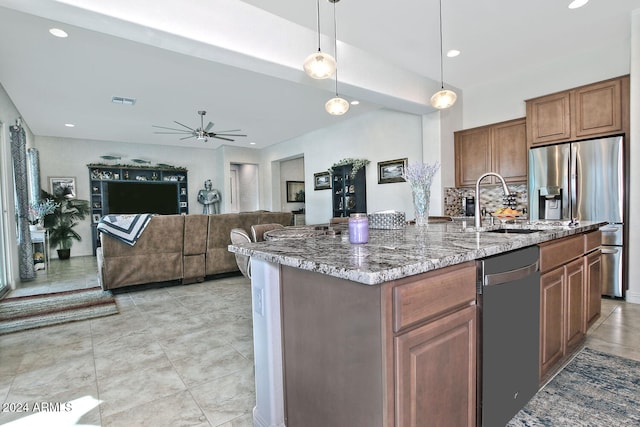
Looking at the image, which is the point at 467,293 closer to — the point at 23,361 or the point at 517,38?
the point at 23,361

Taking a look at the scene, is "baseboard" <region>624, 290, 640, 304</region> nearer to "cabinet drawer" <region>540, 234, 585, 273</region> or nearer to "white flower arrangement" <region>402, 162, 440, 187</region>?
"cabinet drawer" <region>540, 234, 585, 273</region>

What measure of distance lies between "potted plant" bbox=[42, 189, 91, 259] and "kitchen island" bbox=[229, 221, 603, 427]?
7.56m

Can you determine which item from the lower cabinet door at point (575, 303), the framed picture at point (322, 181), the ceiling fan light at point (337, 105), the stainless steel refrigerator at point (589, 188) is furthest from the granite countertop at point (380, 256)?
the framed picture at point (322, 181)

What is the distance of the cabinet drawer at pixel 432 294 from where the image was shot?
0.93 m

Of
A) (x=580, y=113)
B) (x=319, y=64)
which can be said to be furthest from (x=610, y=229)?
(x=319, y=64)

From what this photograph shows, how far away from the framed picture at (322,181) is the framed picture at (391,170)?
150cm

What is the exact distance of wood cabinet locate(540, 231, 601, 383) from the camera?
170cm

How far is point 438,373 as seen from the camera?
1.07 metres

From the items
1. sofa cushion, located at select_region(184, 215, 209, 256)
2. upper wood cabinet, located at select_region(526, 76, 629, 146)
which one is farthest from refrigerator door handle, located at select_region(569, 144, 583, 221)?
sofa cushion, located at select_region(184, 215, 209, 256)

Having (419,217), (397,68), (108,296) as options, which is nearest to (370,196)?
(397,68)

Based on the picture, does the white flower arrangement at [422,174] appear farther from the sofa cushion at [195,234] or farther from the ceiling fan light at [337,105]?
the sofa cushion at [195,234]

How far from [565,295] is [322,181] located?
224 inches

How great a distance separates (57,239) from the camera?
6.99 metres

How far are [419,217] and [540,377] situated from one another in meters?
1.15
